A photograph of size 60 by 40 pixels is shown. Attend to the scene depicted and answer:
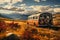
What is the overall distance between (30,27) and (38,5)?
486 millimetres

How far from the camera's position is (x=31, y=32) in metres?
3.38

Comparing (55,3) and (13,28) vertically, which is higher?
(55,3)

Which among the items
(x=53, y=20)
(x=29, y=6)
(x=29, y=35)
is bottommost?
(x=29, y=35)

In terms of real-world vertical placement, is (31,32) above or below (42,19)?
below

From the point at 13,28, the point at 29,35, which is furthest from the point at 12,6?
the point at 29,35

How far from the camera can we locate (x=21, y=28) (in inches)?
134

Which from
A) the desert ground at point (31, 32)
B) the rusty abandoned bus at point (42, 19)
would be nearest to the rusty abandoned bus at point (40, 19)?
the rusty abandoned bus at point (42, 19)

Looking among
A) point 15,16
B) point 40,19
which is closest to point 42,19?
point 40,19

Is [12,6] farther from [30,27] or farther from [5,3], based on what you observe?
[30,27]

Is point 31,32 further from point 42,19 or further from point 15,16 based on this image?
point 15,16

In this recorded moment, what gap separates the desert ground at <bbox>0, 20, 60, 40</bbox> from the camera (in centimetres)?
334

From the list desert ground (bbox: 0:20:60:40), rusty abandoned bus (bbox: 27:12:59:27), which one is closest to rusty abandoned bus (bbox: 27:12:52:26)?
rusty abandoned bus (bbox: 27:12:59:27)

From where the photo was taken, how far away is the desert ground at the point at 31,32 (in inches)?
131

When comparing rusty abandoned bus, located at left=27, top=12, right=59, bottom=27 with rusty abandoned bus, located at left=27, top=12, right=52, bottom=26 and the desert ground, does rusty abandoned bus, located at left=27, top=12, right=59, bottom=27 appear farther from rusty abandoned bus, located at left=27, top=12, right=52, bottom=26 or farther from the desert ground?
the desert ground
